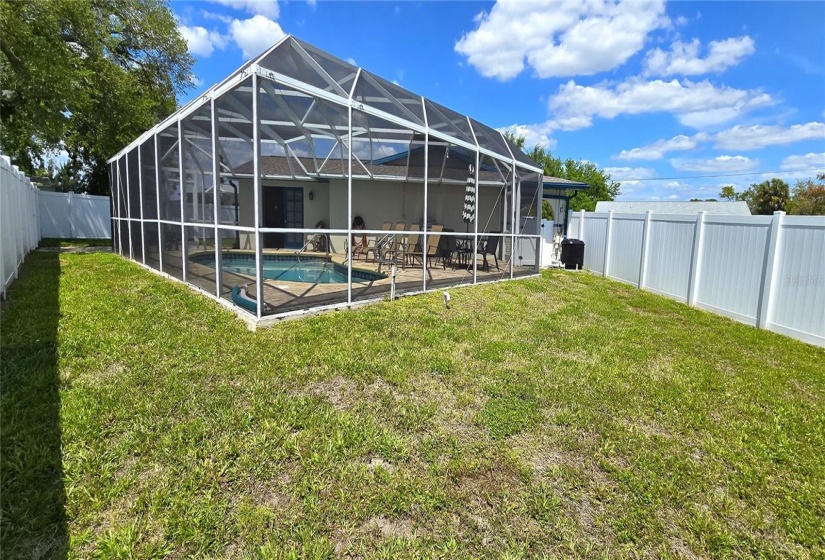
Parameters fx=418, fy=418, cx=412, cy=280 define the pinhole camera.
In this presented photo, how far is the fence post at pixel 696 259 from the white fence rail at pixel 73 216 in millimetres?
23306

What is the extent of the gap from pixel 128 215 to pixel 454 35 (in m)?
12.4

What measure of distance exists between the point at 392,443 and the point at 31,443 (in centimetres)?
233

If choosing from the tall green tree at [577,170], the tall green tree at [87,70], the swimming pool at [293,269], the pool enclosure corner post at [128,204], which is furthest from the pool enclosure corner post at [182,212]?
the tall green tree at [577,170]

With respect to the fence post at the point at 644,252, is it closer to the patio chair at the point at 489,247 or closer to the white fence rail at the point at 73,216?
the patio chair at the point at 489,247

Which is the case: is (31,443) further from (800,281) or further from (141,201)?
(800,281)

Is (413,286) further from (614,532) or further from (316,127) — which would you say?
(614,532)

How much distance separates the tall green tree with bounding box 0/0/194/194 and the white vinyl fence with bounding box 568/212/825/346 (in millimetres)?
16603

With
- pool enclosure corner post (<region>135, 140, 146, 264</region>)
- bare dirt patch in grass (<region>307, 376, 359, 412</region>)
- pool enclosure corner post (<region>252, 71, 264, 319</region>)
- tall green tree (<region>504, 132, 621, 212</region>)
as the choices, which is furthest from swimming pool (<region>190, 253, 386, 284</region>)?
tall green tree (<region>504, 132, 621, 212</region>)

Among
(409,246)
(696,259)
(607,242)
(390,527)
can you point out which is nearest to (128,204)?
(409,246)

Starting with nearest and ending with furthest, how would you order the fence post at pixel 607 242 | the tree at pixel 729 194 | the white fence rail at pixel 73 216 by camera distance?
the fence post at pixel 607 242 → the white fence rail at pixel 73 216 → the tree at pixel 729 194

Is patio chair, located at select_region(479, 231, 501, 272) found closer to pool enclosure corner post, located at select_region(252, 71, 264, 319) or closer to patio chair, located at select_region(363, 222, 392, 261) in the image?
patio chair, located at select_region(363, 222, 392, 261)

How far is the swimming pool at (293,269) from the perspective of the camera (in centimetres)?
699

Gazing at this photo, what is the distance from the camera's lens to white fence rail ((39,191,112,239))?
66.1 ft

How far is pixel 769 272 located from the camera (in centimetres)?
649
